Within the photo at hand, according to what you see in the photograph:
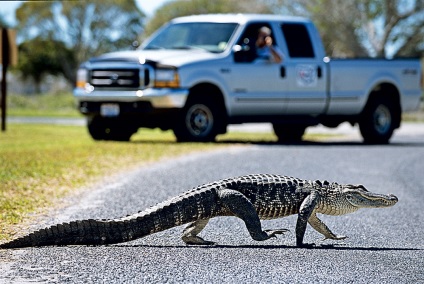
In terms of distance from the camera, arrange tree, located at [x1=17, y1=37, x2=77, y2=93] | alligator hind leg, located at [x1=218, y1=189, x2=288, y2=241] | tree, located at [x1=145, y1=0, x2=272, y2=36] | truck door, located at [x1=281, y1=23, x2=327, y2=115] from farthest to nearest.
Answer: tree, located at [x1=17, y1=37, x2=77, y2=93] < tree, located at [x1=145, y1=0, x2=272, y2=36] < truck door, located at [x1=281, y1=23, x2=327, y2=115] < alligator hind leg, located at [x1=218, y1=189, x2=288, y2=241]

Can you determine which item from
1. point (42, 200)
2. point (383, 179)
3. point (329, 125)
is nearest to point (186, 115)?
point (329, 125)

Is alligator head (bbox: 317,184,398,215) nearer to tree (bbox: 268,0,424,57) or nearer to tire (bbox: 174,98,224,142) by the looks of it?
tire (bbox: 174,98,224,142)

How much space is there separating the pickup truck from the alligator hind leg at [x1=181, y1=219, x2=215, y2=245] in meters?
9.43

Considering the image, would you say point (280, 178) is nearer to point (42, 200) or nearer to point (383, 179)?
point (42, 200)

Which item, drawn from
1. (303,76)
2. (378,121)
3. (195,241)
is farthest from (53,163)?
(378,121)

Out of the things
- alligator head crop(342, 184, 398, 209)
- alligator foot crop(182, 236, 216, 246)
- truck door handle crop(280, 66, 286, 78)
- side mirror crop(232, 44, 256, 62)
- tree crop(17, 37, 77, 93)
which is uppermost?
side mirror crop(232, 44, 256, 62)

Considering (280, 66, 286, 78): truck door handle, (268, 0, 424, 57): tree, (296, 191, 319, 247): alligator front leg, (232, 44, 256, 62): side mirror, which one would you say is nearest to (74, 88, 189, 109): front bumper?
(232, 44, 256, 62): side mirror

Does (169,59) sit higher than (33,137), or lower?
higher

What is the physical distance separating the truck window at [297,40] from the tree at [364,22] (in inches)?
966

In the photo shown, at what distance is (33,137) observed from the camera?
69.4 feet

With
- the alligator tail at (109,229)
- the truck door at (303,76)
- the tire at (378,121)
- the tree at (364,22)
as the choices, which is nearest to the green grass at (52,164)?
the alligator tail at (109,229)

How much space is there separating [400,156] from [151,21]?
62.3m

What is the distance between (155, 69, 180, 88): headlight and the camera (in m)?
16.8

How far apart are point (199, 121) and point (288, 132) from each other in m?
3.55
